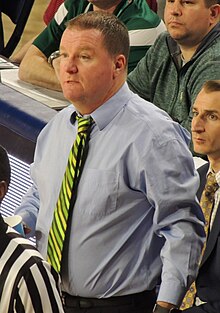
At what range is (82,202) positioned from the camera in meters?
2.52

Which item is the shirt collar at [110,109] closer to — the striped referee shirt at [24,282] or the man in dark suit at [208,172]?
the man in dark suit at [208,172]

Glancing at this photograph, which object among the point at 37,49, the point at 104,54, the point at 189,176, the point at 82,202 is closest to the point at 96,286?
the point at 82,202

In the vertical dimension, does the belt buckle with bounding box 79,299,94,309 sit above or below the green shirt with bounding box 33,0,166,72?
below

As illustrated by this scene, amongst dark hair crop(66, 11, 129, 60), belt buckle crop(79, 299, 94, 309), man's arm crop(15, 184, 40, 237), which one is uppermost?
dark hair crop(66, 11, 129, 60)

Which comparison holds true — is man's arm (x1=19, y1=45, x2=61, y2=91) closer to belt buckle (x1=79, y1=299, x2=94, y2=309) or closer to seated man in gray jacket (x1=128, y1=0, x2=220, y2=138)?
seated man in gray jacket (x1=128, y1=0, x2=220, y2=138)

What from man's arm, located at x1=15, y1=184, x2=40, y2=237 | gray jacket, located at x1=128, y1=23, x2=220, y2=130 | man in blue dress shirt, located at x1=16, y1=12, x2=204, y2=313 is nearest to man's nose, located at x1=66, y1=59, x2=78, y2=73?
man in blue dress shirt, located at x1=16, y1=12, x2=204, y2=313

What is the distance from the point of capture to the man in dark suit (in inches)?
107

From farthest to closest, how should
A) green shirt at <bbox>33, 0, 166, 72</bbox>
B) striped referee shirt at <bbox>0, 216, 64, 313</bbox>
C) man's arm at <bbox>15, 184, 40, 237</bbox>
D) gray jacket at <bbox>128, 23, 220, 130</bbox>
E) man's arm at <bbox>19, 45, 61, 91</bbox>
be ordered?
1. man's arm at <bbox>19, 45, 61, 91</bbox>
2. green shirt at <bbox>33, 0, 166, 72</bbox>
3. gray jacket at <bbox>128, 23, 220, 130</bbox>
4. man's arm at <bbox>15, 184, 40, 237</bbox>
5. striped referee shirt at <bbox>0, 216, 64, 313</bbox>

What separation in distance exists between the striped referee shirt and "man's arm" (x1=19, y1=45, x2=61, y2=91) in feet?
6.23

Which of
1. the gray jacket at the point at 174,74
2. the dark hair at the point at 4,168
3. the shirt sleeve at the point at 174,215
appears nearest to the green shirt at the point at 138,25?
the gray jacket at the point at 174,74

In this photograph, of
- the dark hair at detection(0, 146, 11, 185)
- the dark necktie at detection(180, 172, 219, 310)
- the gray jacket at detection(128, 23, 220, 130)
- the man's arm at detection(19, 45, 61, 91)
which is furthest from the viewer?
the man's arm at detection(19, 45, 61, 91)

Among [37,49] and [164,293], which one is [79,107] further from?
[37,49]

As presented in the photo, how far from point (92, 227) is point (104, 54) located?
0.46 m

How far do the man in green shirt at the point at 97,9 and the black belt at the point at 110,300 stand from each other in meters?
1.54
